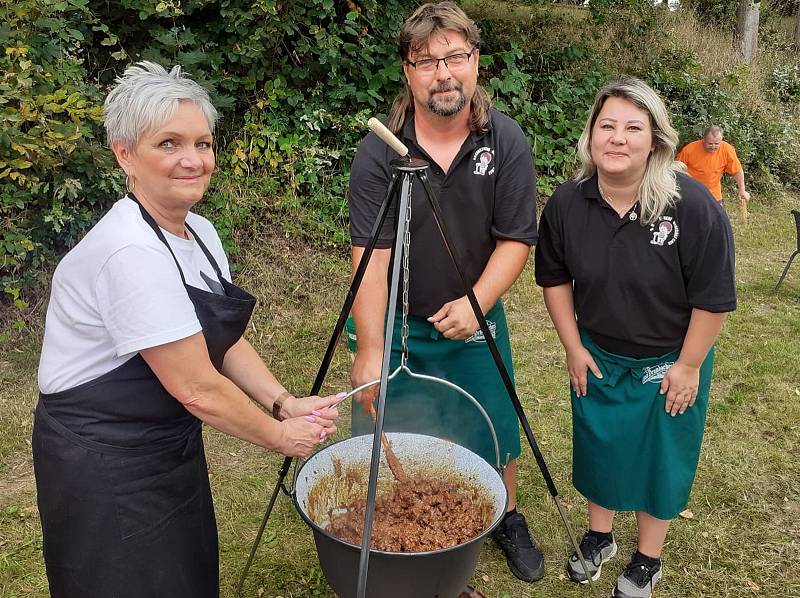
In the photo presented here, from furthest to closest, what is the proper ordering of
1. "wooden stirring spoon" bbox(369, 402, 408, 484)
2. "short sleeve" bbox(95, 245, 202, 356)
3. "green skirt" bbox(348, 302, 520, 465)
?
"green skirt" bbox(348, 302, 520, 465) < "wooden stirring spoon" bbox(369, 402, 408, 484) < "short sleeve" bbox(95, 245, 202, 356)

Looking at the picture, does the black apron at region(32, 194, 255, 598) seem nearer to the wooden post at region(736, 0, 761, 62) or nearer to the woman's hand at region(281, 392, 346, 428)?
the woman's hand at region(281, 392, 346, 428)

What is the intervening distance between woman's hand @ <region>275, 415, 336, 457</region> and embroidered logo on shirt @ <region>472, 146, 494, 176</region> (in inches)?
42.1

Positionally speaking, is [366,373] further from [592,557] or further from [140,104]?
[592,557]

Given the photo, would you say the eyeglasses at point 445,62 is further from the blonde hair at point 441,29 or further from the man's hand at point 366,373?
the man's hand at point 366,373

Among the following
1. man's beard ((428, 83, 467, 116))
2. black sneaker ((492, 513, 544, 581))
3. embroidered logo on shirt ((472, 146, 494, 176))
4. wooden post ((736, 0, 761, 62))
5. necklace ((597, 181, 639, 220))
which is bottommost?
black sneaker ((492, 513, 544, 581))

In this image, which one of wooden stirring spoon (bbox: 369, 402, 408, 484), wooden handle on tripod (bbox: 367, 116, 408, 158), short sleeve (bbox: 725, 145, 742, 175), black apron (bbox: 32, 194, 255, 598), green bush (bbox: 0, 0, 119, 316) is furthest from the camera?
short sleeve (bbox: 725, 145, 742, 175)

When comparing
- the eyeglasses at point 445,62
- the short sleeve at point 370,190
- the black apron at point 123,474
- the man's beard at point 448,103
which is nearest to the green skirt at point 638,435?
the short sleeve at point 370,190

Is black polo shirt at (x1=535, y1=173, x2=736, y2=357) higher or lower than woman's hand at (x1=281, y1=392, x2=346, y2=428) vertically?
higher

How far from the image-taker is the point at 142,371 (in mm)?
1685

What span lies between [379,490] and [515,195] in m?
1.17

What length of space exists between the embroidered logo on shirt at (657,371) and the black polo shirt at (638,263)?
5cm

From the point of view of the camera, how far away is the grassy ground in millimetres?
2848

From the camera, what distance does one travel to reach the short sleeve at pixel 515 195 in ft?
8.11

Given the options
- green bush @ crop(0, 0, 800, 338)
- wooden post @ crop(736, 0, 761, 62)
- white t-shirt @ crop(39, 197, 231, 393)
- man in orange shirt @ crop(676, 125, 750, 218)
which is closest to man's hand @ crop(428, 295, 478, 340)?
white t-shirt @ crop(39, 197, 231, 393)
